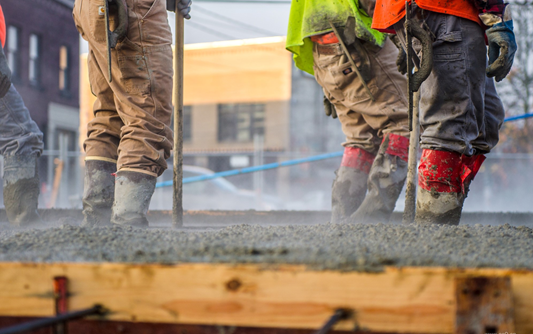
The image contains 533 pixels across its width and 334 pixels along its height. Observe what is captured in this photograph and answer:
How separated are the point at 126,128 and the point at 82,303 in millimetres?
1402

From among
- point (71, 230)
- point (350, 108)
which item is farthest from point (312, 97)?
point (71, 230)

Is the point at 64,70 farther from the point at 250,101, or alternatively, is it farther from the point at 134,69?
the point at 134,69

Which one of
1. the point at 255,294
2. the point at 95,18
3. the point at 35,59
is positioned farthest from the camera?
the point at 35,59

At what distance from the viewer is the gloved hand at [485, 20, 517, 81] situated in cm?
199

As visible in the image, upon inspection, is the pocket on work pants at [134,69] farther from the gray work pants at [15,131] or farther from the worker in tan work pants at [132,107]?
the gray work pants at [15,131]

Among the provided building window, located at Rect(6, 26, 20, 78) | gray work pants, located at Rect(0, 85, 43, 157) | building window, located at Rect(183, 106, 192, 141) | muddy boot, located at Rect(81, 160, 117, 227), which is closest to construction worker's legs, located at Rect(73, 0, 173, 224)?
muddy boot, located at Rect(81, 160, 117, 227)

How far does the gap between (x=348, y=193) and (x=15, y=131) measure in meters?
2.01

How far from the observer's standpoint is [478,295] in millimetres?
980

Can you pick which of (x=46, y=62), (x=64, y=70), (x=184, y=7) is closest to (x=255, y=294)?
(x=184, y=7)

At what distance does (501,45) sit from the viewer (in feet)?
6.54

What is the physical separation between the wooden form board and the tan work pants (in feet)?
5.74

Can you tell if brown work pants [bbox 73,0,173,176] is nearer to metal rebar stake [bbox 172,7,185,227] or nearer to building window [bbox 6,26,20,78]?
metal rebar stake [bbox 172,7,185,227]

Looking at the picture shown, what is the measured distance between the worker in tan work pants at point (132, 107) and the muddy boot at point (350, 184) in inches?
39.4

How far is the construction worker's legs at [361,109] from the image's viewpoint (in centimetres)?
270
